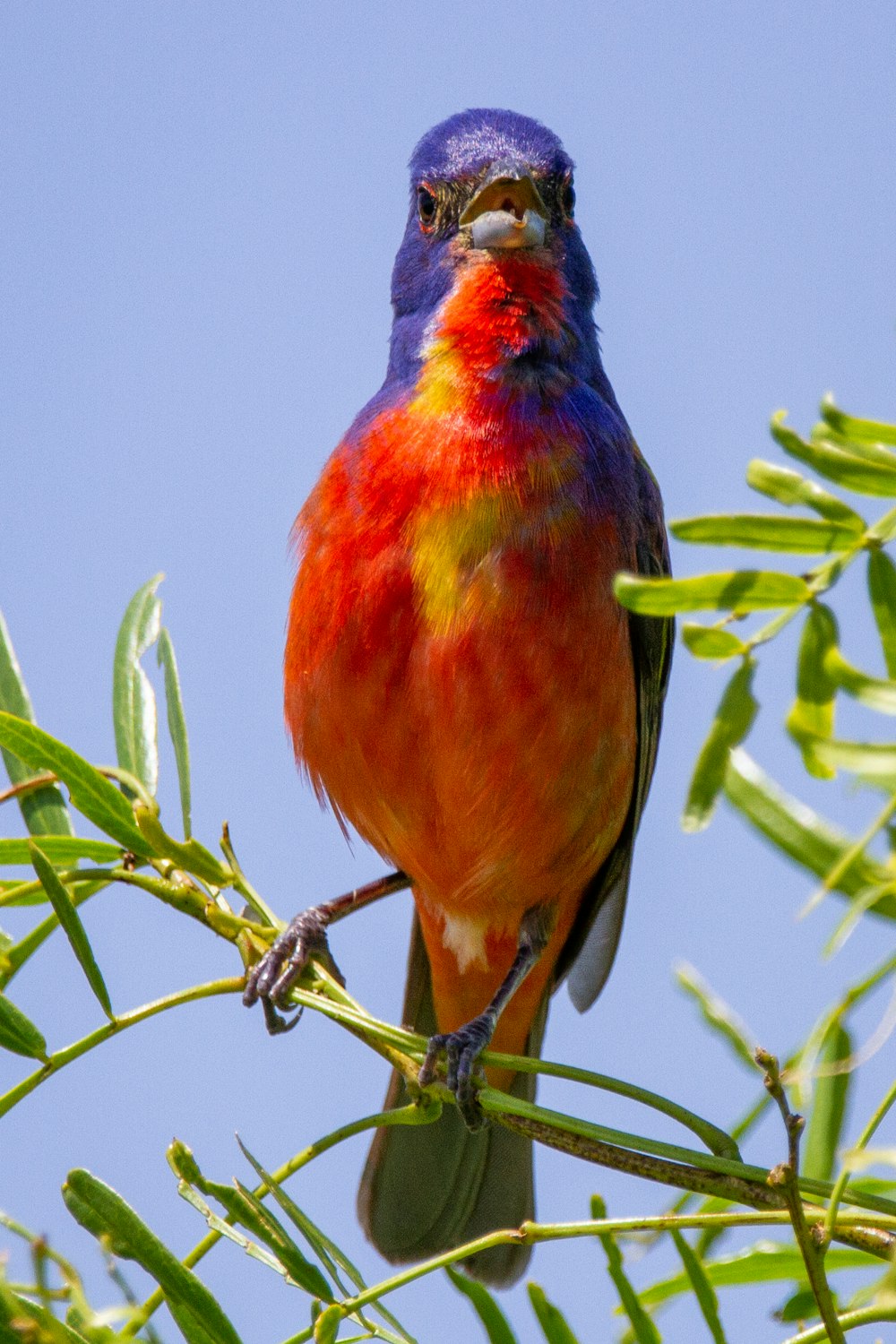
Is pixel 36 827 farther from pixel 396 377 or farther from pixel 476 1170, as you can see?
pixel 476 1170

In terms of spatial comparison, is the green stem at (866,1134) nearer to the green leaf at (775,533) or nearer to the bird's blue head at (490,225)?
the green leaf at (775,533)

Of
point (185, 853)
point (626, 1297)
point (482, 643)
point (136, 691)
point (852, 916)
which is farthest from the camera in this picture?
point (482, 643)

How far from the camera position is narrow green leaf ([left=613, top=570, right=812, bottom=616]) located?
1689 millimetres

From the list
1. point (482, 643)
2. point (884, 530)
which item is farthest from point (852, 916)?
point (482, 643)

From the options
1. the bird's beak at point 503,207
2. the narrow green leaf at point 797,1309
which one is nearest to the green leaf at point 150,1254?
the narrow green leaf at point 797,1309

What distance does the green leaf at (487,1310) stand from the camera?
2.39 m

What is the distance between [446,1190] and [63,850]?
296 cm

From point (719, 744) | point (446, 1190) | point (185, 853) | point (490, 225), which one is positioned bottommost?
point (446, 1190)

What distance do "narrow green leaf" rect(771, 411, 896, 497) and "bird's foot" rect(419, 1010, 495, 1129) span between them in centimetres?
162

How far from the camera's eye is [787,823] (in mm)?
1587

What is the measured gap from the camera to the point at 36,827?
10.1ft

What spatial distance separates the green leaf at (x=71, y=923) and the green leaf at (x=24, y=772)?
0.65 metres

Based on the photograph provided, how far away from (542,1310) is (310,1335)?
1.06ft

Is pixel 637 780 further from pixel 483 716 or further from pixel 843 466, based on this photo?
pixel 843 466
